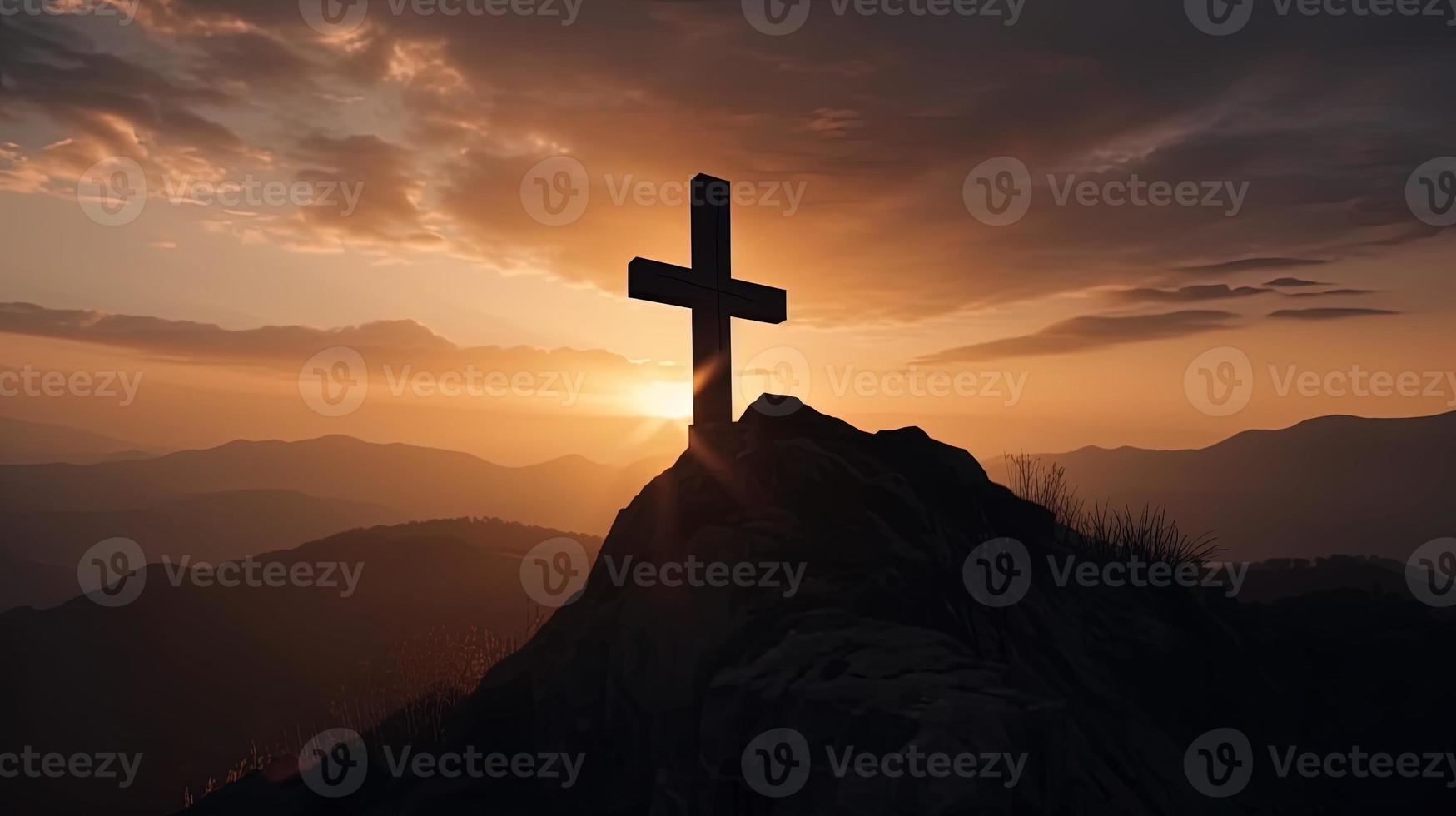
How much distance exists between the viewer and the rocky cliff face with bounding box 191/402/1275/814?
4285 millimetres

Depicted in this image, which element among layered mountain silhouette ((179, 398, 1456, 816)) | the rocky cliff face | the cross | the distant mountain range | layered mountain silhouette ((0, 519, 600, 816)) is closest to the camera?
the rocky cliff face

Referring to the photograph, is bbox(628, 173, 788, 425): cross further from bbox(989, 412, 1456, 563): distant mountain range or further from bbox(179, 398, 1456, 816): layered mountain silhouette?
bbox(989, 412, 1456, 563): distant mountain range

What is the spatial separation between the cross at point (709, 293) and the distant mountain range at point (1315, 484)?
194ft

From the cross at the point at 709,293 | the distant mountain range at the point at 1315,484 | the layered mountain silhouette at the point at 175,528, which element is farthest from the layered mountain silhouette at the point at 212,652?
the layered mountain silhouette at the point at 175,528

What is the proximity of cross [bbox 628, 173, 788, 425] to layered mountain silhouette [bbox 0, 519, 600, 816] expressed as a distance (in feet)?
43.0

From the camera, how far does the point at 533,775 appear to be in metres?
5.79

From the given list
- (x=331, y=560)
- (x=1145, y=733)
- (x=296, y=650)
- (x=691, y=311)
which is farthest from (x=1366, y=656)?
(x=331, y=560)

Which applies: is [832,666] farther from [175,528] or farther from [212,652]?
[175,528]

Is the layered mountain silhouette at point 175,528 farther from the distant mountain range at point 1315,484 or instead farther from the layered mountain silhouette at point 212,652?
the distant mountain range at point 1315,484

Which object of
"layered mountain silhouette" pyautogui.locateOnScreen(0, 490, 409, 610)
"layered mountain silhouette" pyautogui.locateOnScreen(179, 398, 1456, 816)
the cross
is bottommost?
"layered mountain silhouette" pyautogui.locateOnScreen(0, 490, 409, 610)

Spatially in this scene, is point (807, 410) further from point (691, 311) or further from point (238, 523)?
point (238, 523)

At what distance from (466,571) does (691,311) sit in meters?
25.3

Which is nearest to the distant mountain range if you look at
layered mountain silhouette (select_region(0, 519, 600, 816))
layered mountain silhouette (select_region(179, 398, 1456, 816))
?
layered mountain silhouette (select_region(0, 519, 600, 816))

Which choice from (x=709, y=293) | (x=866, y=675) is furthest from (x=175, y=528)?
(x=866, y=675)
